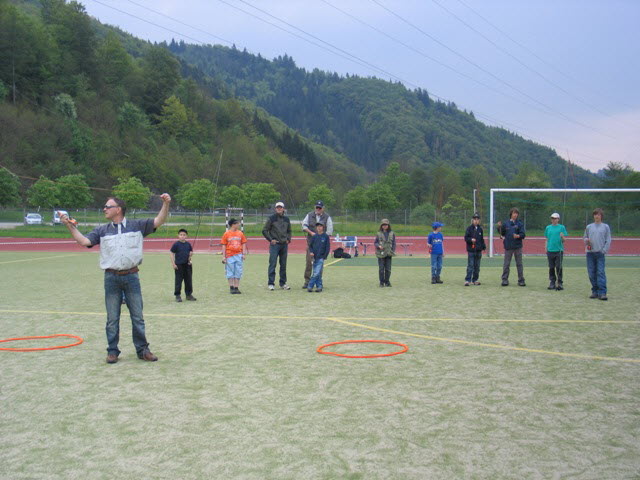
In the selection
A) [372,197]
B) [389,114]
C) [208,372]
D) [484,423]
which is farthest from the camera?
[389,114]

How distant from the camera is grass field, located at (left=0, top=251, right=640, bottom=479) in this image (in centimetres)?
436

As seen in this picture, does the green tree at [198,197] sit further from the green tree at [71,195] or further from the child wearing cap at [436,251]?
the child wearing cap at [436,251]

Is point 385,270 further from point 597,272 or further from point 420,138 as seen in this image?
point 420,138

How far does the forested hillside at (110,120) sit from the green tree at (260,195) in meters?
6.35

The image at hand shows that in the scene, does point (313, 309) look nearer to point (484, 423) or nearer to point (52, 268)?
point (484, 423)

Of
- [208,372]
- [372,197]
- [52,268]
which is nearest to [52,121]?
[372,197]

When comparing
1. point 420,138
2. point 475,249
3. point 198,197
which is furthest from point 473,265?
point 420,138

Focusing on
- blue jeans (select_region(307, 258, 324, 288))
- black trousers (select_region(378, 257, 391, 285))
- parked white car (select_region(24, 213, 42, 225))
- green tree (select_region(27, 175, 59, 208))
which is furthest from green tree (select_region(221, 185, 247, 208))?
blue jeans (select_region(307, 258, 324, 288))

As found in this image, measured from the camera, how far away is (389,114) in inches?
7195

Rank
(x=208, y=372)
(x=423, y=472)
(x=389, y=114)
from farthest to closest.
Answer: (x=389, y=114)
(x=208, y=372)
(x=423, y=472)

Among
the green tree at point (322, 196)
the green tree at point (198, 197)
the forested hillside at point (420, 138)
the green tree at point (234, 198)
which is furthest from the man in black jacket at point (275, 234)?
the forested hillside at point (420, 138)

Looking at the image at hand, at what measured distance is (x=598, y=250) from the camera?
1273cm

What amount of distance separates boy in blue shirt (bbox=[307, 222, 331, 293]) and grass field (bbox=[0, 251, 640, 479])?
273cm

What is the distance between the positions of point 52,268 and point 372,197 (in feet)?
184
